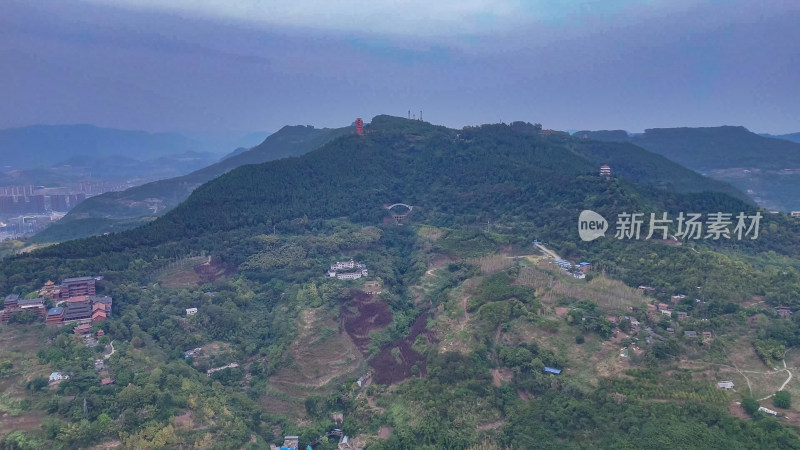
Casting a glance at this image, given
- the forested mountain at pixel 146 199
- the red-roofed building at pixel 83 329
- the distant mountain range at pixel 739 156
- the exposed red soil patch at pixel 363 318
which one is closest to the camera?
the red-roofed building at pixel 83 329

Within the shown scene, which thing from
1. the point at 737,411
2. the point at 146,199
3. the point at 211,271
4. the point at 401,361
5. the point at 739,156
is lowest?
the point at 401,361

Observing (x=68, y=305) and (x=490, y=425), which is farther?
(x=68, y=305)

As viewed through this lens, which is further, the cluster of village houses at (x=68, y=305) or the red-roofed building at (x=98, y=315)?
the red-roofed building at (x=98, y=315)

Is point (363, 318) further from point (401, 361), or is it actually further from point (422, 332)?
point (401, 361)

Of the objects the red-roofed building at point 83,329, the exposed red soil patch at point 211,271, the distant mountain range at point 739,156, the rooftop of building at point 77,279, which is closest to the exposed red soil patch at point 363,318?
the exposed red soil patch at point 211,271

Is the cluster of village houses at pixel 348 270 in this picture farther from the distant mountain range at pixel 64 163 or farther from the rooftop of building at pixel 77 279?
the distant mountain range at pixel 64 163

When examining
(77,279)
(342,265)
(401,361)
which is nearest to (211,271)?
(77,279)

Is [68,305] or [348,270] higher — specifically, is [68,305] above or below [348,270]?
above

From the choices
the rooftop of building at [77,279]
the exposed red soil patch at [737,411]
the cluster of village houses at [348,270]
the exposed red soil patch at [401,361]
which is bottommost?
the exposed red soil patch at [401,361]
